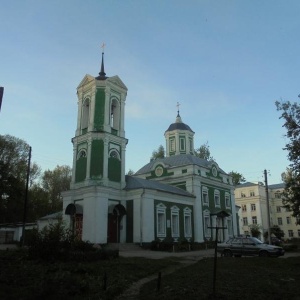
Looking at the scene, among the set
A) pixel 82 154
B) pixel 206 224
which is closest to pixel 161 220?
pixel 206 224

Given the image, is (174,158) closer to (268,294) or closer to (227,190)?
(227,190)

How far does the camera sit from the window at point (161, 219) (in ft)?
115

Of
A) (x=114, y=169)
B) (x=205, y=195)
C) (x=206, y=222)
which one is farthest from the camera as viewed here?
(x=205, y=195)

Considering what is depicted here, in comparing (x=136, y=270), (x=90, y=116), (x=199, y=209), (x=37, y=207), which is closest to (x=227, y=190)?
(x=199, y=209)

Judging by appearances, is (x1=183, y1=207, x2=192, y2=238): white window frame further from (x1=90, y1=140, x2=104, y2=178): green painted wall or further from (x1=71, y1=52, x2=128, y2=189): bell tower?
(x1=90, y1=140, x2=104, y2=178): green painted wall

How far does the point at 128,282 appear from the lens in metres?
12.5

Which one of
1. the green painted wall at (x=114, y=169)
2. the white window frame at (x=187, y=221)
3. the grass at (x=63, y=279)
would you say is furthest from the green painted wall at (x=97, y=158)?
the grass at (x=63, y=279)

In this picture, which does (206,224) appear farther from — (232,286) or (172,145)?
(232,286)

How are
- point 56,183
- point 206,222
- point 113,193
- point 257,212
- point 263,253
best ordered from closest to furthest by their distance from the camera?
1. point 263,253
2. point 113,193
3. point 206,222
4. point 56,183
5. point 257,212

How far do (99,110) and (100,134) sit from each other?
2.70 m

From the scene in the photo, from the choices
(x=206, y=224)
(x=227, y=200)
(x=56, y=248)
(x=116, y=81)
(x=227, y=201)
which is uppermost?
(x=116, y=81)

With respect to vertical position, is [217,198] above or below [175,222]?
above

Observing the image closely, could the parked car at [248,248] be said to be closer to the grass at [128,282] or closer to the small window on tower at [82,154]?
the grass at [128,282]

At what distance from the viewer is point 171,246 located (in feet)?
100
